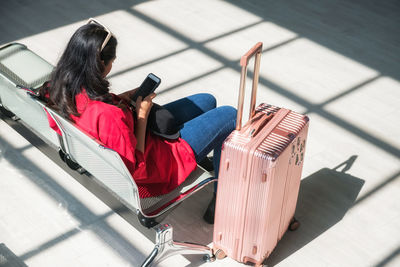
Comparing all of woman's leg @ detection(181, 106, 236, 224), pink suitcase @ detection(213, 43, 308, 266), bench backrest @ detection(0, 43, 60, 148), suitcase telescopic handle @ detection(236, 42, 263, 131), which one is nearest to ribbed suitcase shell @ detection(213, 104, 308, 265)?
pink suitcase @ detection(213, 43, 308, 266)

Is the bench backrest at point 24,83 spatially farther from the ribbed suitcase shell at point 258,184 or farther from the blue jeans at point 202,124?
the ribbed suitcase shell at point 258,184

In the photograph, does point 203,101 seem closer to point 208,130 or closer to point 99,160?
point 208,130

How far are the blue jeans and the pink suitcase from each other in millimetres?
212

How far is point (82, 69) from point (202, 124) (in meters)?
0.67

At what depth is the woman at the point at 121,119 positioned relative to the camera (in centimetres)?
240

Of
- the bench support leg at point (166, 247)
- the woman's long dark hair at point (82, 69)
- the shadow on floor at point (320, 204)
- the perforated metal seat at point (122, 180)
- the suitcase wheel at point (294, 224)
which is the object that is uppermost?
the woman's long dark hair at point (82, 69)

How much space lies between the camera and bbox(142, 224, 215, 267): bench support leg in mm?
2574

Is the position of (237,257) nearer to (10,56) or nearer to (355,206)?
(355,206)

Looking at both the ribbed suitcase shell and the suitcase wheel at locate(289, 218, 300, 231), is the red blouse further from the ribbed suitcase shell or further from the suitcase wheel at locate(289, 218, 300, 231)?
the suitcase wheel at locate(289, 218, 300, 231)

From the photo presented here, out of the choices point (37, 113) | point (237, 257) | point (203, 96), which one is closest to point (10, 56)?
point (37, 113)

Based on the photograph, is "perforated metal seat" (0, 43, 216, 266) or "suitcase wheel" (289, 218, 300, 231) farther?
"suitcase wheel" (289, 218, 300, 231)

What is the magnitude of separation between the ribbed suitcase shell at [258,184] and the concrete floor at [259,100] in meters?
0.22

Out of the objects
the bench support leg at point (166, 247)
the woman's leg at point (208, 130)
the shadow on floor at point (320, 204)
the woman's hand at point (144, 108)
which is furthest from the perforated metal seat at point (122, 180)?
the shadow on floor at point (320, 204)

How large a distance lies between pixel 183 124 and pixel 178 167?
25cm
